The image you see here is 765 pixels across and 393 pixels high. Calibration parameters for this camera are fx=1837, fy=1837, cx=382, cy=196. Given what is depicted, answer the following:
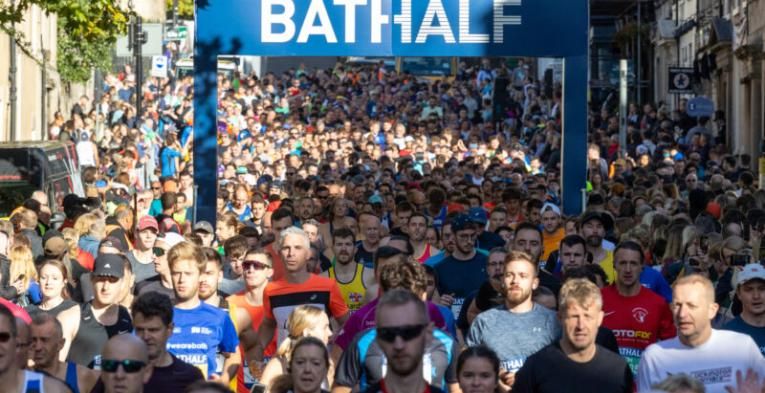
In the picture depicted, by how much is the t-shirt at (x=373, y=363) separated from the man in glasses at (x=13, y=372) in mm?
1472

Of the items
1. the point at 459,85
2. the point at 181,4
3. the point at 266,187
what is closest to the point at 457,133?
the point at 459,85

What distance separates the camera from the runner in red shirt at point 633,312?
10.4m

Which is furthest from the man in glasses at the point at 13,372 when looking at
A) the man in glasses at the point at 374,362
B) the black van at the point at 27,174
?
the black van at the point at 27,174

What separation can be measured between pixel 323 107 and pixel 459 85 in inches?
225

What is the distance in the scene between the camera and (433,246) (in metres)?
16.0

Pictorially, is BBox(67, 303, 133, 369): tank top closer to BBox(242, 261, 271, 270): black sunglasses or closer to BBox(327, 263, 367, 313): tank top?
BBox(242, 261, 271, 270): black sunglasses

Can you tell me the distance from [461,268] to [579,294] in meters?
4.58

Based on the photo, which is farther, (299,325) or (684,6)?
(684,6)

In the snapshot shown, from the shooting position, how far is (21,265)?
489 inches

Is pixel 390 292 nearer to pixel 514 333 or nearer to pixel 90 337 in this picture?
pixel 514 333

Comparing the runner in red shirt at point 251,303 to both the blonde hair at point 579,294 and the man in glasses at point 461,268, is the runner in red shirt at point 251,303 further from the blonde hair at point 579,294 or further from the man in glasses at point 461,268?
the blonde hair at point 579,294

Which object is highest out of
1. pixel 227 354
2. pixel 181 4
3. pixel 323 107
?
pixel 181 4

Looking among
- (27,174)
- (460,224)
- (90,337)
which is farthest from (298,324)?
Answer: (27,174)

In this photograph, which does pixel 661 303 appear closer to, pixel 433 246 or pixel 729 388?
pixel 729 388
